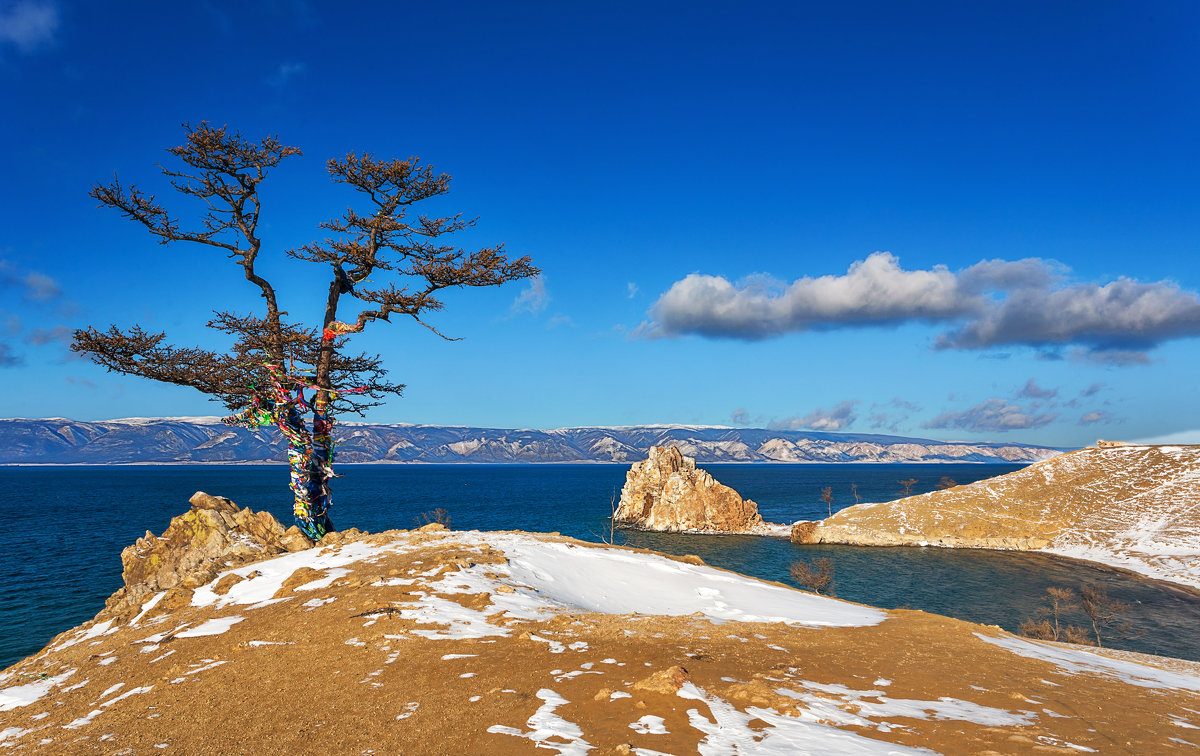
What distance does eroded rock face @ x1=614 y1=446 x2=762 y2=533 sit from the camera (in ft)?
352

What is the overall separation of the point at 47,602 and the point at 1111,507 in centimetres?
12728

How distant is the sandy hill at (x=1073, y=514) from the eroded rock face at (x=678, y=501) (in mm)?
15246

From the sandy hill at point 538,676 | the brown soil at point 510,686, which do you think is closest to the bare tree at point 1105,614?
the sandy hill at point 538,676

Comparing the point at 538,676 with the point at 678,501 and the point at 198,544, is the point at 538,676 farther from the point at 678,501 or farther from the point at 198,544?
the point at 678,501

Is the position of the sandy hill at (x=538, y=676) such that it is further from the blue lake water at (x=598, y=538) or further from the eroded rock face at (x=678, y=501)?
the eroded rock face at (x=678, y=501)

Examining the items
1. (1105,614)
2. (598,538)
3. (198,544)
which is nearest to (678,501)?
(598,538)

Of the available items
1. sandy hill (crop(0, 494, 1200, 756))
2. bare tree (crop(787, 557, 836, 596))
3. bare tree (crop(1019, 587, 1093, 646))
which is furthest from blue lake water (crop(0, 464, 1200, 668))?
sandy hill (crop(0, 494, 1200, 756))

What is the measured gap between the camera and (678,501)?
10944 centimetres

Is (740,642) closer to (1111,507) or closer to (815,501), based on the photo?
(1111,507)

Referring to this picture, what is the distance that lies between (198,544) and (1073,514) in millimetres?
110109

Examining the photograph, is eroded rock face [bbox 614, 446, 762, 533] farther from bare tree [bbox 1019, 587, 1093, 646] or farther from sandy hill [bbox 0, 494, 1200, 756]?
sandy hill [bbox 0, 494, 1200, 756]

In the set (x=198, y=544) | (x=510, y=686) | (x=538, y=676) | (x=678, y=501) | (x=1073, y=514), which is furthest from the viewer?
(x=678, y=501)

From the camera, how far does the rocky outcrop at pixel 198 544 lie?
69.7ft

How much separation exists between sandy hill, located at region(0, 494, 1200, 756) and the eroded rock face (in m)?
92.3
